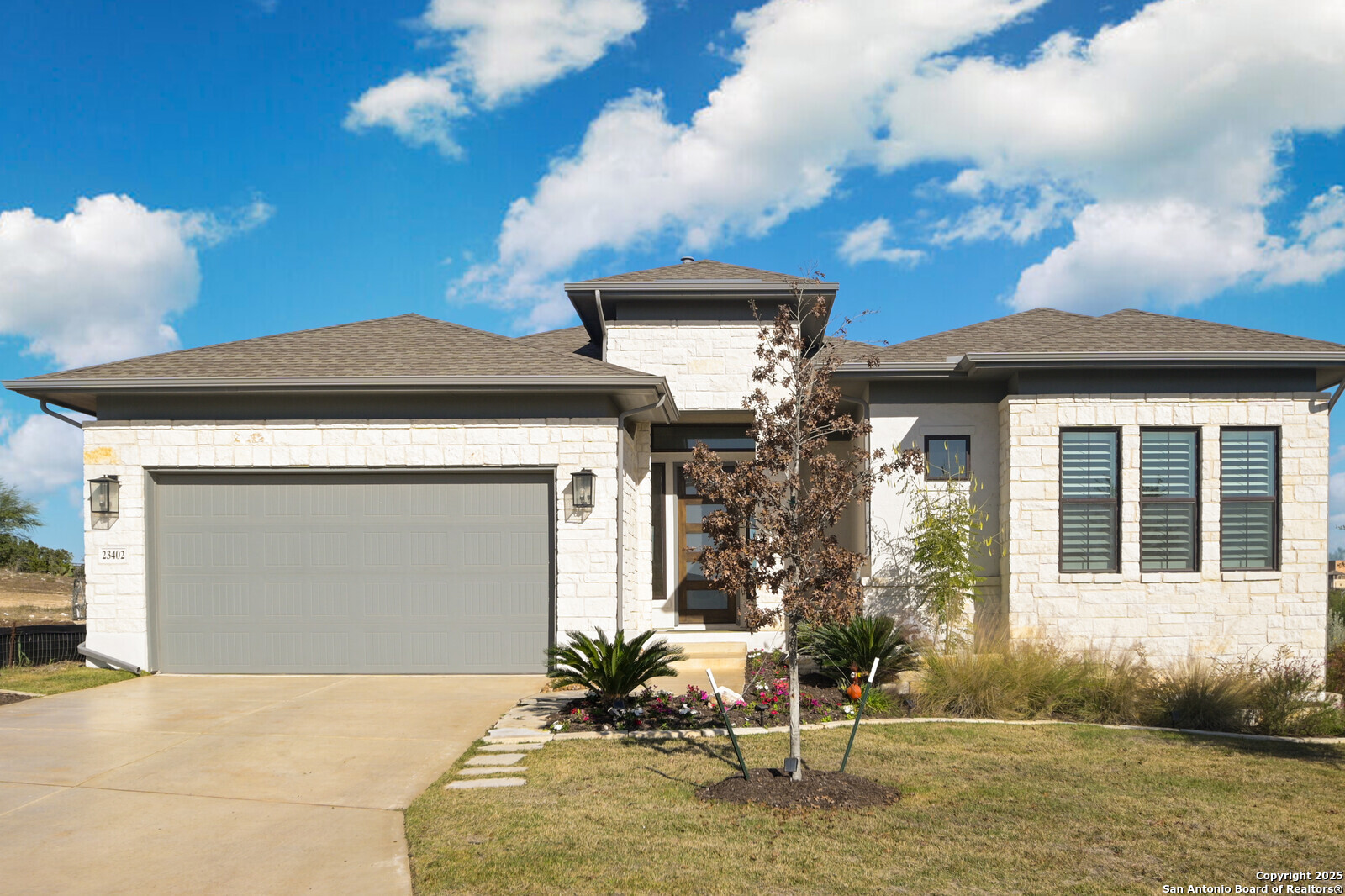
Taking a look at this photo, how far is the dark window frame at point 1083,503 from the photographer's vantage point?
1248 centimetres

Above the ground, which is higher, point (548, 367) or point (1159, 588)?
point (548, 367)

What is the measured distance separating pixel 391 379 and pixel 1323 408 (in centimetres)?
1182

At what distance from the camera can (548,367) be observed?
12.3m

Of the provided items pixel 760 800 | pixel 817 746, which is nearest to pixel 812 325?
pixel 817 746

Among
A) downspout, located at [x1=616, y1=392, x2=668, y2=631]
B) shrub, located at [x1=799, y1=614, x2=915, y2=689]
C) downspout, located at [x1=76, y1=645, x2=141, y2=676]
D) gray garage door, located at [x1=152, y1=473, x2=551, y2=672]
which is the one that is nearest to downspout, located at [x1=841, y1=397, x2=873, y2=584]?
shrub, located at [x1=799, y1=614, x2=915, y2=689]

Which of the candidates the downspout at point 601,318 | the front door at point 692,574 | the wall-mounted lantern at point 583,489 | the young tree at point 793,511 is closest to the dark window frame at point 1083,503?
the front door at point 692,574

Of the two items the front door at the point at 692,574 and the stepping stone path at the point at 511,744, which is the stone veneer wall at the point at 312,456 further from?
the front door at the point at 692,574

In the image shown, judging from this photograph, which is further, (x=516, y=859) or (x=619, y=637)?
(x=619, y=637)

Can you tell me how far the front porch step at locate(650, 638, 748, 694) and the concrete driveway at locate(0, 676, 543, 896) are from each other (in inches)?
71.5

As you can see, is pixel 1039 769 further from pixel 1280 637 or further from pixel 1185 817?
pixel 1280 637

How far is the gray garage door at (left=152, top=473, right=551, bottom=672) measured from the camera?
39.9 feet

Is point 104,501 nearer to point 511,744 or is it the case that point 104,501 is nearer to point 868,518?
point 511,744

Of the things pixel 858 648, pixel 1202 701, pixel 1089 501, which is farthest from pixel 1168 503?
pixel 858 648

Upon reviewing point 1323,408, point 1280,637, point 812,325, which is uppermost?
point 812,325
